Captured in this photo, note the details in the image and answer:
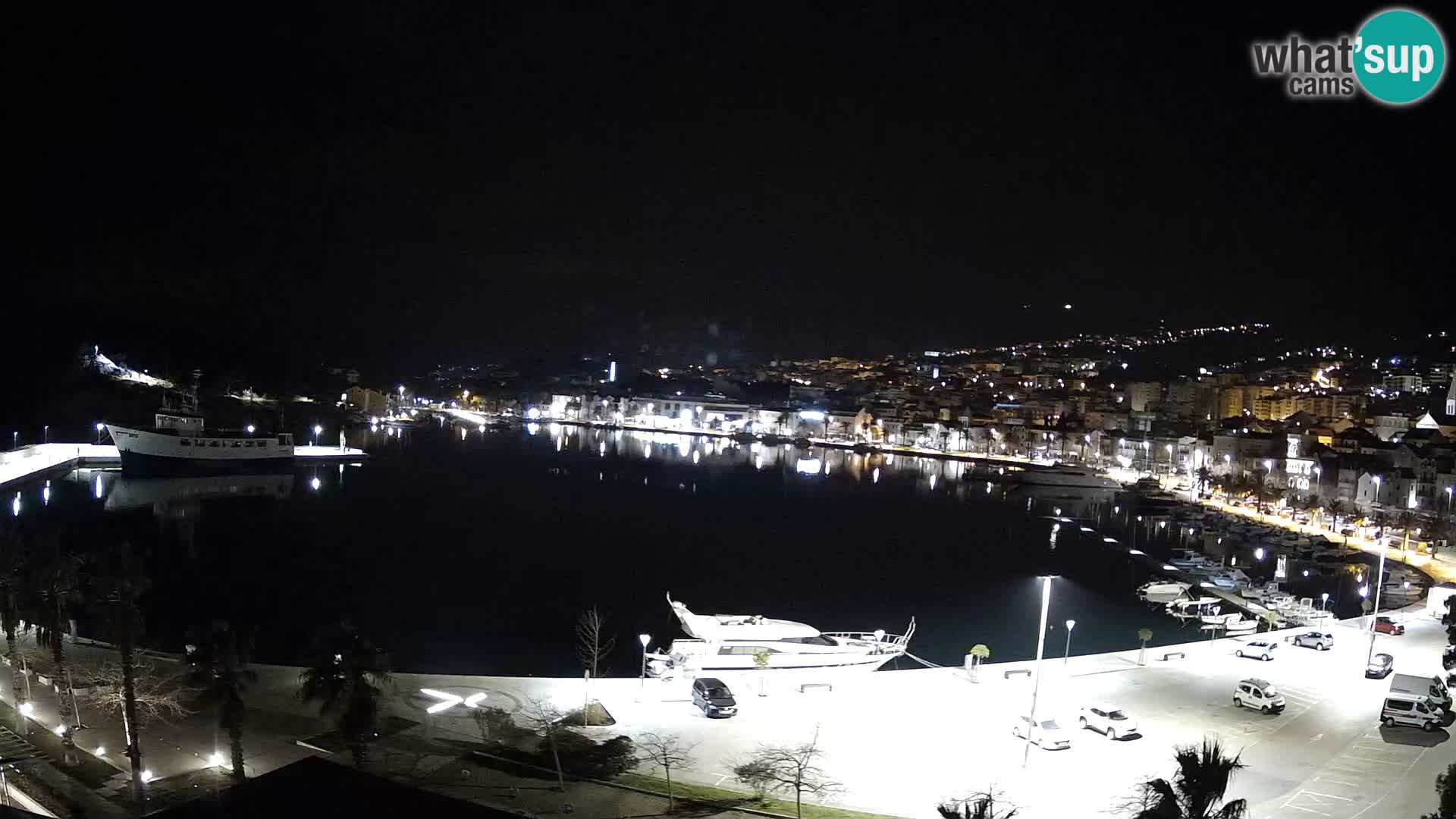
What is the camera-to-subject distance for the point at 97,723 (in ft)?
23.2

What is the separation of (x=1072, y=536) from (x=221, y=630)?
77.1 ft

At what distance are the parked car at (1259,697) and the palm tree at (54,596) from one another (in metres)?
9.75

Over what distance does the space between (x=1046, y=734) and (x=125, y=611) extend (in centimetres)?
710

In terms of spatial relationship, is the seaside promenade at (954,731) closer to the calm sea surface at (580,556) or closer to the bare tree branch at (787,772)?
the bare tree branch at (787,772)

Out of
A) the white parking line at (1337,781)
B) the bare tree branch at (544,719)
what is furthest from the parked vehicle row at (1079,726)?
the bare tree branch at (544,719)

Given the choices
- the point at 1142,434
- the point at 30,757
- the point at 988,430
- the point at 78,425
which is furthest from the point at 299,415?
the point at 30,757

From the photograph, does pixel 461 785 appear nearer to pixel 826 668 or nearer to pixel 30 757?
pixel 30 757

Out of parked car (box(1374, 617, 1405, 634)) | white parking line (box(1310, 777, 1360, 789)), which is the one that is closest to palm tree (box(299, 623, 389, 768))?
white parking line (box(1310, 777, 1360, 789))

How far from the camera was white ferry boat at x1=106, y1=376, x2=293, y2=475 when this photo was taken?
30.0m

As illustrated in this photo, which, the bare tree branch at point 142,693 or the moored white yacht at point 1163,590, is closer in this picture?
the bare tree branch at point 142,693

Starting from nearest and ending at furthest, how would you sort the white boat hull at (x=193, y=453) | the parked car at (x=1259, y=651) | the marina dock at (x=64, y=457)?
the parked car at (x=1259, y=651) → the marina dock at (x=64, y=457) → the white boat hull at (x=193, y=453)

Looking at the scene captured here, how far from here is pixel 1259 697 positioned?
26.5 feet

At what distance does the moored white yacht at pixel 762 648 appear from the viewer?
10.4 meters

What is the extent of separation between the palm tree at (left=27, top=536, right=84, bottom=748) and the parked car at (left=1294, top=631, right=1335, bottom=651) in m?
12.2
